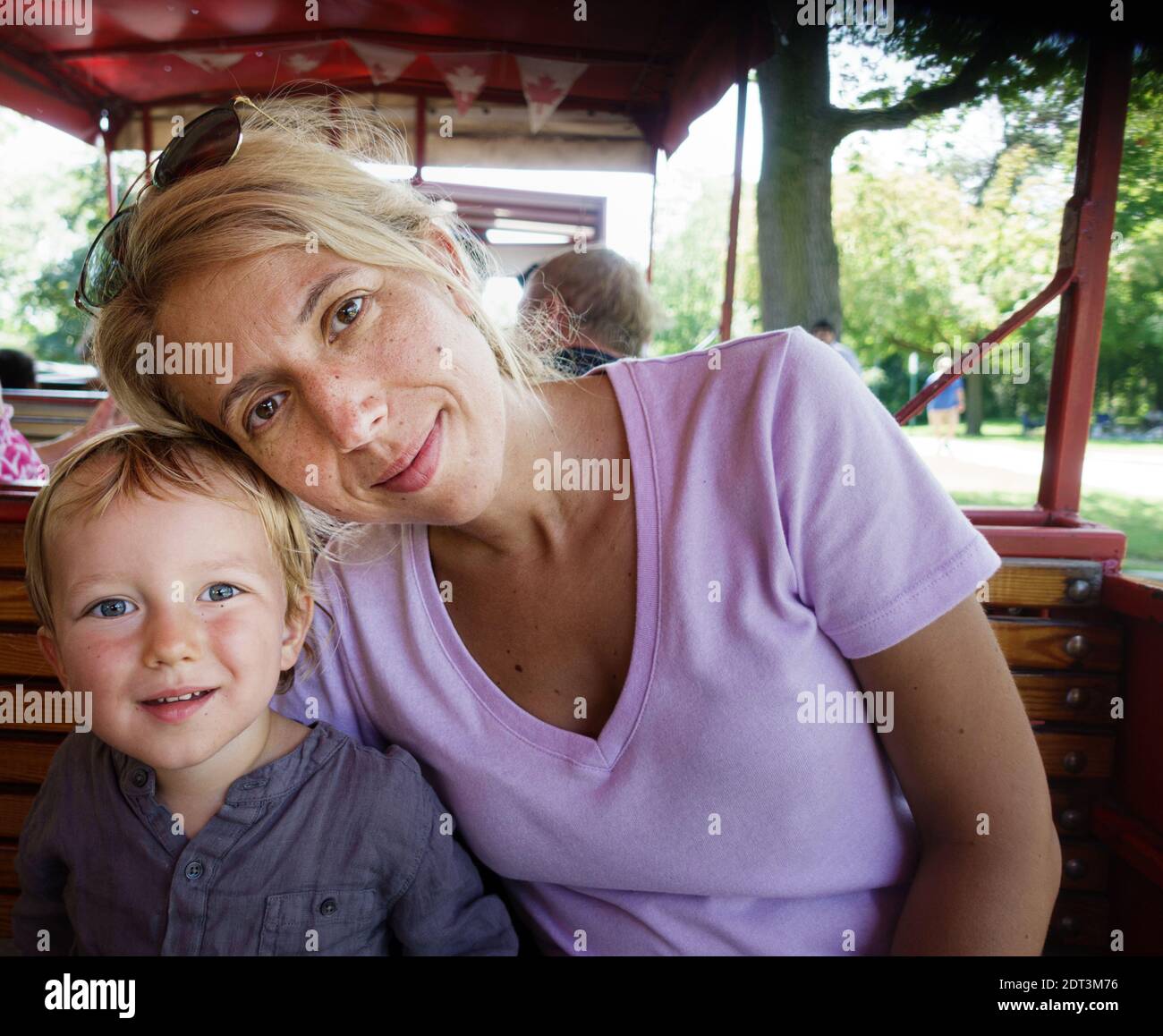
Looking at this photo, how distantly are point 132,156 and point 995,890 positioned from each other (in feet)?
19.1

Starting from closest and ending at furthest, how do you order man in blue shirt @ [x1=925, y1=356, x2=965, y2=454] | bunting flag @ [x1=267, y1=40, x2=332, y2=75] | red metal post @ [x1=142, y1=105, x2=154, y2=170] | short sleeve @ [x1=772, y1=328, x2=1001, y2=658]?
short sleeve @ [x1=772, y1=328, x2=1001, y2=658] < bunting flag @ [x1=267, y1=40, x2=332, y2=75] < red metal post @ [x1=142, y1=105, x2=154, y2=170] < man in blue shirt @ [x1=925, y1=356, x2=965, y2=454]

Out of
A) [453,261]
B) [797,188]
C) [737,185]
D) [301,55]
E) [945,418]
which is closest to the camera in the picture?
[453,261]

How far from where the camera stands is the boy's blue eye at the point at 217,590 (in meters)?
1.26

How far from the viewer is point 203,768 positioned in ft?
4.36

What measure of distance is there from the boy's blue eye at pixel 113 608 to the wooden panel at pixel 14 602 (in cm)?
79

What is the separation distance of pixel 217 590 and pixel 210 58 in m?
4.19

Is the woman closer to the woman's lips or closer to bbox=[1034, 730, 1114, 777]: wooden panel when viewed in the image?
the woman's lips

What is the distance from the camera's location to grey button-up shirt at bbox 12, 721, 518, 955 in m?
1.26

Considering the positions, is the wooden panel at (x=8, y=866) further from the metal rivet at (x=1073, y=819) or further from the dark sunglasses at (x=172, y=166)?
the metal rivet at (x=1073, y=819)

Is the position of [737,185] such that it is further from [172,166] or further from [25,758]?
[25,758]

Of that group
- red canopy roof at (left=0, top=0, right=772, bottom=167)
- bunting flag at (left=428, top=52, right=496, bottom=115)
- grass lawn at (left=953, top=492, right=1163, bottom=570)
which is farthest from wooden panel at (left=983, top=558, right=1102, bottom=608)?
grass lawn at (left=953, top=492, right=1163, bottom=570)

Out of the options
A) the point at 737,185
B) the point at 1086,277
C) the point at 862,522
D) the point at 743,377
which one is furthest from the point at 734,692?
the point at 737,185

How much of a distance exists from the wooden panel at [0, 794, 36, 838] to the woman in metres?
1.13

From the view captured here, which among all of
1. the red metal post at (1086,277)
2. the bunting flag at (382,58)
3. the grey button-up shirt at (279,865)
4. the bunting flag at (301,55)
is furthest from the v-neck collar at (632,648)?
the bunting flag at (301,55)
